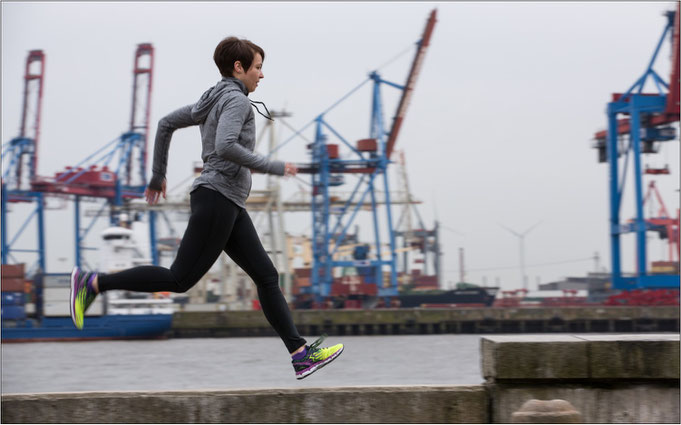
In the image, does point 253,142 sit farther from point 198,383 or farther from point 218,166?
point 198,383

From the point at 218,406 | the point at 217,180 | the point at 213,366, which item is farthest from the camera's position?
the point at 213,366

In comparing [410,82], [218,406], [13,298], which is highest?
[410,82]

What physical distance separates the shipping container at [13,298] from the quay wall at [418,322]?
7738mm

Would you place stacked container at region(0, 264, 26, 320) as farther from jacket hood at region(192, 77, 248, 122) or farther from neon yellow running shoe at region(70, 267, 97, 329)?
jacket hood at region(192, 77, 248, 122)

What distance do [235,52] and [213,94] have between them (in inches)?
7.2

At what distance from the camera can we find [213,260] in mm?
3770

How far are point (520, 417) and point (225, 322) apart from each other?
1867 inches

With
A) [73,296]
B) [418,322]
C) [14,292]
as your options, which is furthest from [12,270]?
[73,296]

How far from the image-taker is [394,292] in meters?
56.9

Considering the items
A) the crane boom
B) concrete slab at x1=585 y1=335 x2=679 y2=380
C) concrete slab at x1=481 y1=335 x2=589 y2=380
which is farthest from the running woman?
the crane boom

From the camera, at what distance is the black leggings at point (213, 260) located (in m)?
3.71

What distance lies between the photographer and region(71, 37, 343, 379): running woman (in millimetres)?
3635

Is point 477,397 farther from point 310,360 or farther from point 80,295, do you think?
point 80,295

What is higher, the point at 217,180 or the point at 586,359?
the point at 217,180
